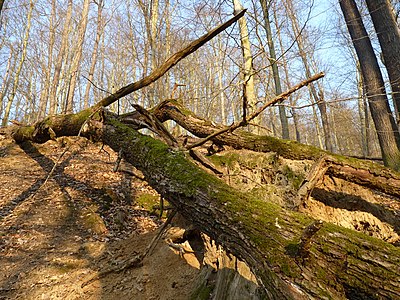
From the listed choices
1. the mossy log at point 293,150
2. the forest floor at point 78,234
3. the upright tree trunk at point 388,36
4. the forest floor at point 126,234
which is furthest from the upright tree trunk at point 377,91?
the forest floor at point 78,234

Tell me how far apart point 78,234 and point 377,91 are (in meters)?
7.88

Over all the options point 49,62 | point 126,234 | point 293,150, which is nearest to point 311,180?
point 293,150

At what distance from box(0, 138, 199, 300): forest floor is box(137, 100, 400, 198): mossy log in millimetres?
1755

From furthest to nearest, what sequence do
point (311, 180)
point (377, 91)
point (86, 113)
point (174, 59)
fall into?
1. point (377, 91)
2. point (86, 113)
3. point (174, 59)
4. point (311, 180)

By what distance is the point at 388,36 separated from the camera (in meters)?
6.93

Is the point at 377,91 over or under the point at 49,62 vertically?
under

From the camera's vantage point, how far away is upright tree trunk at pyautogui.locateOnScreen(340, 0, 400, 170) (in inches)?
271

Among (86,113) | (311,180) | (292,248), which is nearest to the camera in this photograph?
(292,248)

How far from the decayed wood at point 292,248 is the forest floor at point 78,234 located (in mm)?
1503

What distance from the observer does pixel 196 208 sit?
2352mm

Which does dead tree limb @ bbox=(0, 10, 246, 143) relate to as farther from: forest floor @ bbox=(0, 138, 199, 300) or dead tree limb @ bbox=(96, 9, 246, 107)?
forest floor @ bbox=(0, 138, 199, 300)

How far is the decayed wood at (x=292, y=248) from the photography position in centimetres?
155

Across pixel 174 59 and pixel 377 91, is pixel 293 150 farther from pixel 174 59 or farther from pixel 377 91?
pixel 377 91

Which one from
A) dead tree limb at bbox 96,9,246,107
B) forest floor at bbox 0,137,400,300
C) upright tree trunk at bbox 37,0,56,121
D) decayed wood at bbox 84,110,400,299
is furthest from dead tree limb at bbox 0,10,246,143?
upright tree trunk at bbox 37,0,56,121
